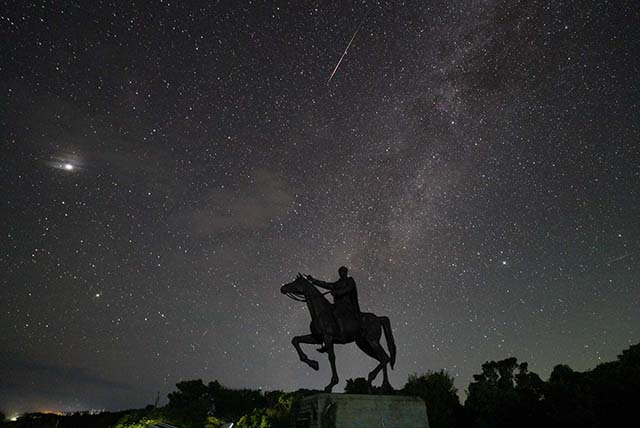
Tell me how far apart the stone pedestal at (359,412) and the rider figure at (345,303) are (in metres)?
1.61

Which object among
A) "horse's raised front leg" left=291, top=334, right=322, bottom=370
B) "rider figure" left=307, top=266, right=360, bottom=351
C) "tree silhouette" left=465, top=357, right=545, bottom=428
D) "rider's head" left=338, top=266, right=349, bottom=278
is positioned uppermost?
"rider's head" left=338, top=266, right=349, bottom=278

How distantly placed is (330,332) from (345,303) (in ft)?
2.57

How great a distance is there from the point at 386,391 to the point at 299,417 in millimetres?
1983

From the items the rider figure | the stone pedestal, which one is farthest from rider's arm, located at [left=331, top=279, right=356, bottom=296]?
the stone pedestal

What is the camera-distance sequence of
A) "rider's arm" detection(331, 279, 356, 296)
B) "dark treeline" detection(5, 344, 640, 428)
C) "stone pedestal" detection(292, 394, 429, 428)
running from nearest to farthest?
"stone pedestal" detection(292, 394, 429, 428) < "rider's arm" detection(331, 279, 356, 296) < "dark treeline" detection(5, 344, 640, 428)

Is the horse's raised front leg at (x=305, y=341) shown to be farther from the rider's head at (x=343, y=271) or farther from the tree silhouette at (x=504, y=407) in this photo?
the tree silhouette at (x=504, y=407)

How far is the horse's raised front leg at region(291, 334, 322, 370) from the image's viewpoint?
8255 millimetres

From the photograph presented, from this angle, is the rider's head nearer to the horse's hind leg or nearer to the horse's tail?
the horse's tail

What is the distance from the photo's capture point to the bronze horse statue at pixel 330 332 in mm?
8250

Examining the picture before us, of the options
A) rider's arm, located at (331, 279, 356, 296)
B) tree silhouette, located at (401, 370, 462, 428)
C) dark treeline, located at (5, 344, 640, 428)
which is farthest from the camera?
tree silhouette, located at (401, 370, 462, 428)

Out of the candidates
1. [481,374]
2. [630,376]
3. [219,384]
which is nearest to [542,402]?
[630,376]

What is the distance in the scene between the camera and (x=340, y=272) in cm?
901

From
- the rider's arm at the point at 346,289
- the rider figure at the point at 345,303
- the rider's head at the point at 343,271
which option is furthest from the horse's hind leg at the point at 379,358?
the rider's head at the point at 343,271

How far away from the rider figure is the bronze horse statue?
0.10 meters
